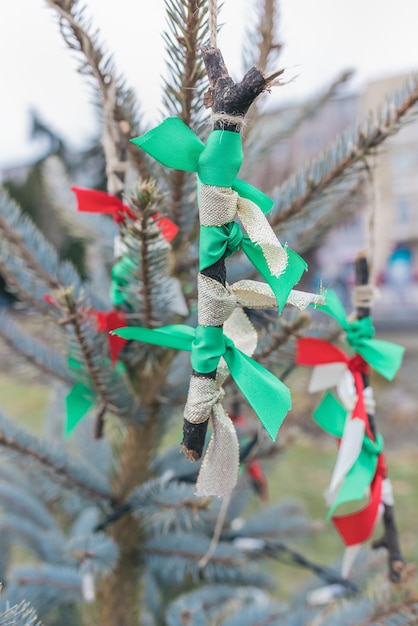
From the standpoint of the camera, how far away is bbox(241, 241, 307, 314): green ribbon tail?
0.83 ft

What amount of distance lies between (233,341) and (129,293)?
137 mm

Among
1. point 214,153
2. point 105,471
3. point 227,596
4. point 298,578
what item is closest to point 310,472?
point 298,578

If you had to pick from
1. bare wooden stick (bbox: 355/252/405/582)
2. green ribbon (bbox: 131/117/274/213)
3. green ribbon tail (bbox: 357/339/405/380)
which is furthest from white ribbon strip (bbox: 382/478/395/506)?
green ribbon (bbox: 131/117/274/213)

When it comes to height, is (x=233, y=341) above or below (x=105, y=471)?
above

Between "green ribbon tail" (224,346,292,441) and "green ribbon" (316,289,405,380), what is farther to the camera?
"green ribbon" (316,289,405,380)

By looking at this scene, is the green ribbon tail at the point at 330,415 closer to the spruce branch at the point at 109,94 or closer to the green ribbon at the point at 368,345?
the green ribbon at the point at 368,345

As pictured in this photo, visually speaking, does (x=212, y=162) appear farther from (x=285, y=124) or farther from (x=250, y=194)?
(x=285, y=124)

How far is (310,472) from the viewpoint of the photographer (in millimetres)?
2199

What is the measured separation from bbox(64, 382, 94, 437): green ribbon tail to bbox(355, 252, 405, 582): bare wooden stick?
0.24 metres

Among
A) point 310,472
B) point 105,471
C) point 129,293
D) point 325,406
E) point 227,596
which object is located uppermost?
point 129,293

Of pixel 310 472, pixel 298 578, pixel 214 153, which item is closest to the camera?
pixel 214 153

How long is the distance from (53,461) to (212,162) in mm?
386

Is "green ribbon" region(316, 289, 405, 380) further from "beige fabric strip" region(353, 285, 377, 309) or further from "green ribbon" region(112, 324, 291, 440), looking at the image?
"green ribbon" region(112, 324, 291, 440)

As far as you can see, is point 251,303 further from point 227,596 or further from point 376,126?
point 227,596
